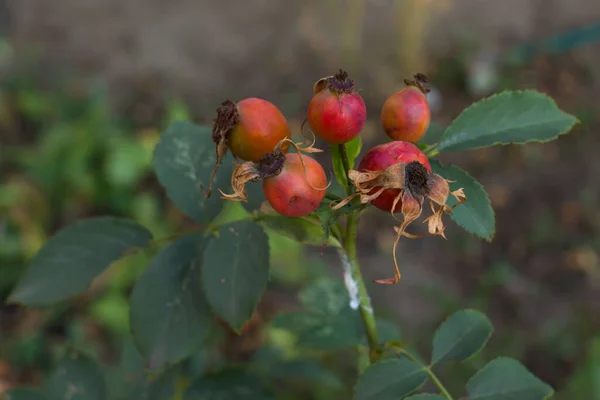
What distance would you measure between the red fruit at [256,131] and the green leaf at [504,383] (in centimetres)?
40

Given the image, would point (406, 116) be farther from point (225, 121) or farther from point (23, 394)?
point (23, 394)

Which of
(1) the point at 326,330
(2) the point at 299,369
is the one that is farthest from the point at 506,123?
(2) the point at 299,369

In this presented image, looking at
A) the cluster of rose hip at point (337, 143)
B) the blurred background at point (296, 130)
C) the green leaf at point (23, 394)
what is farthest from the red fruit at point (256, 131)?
the blurred background at point (296, 130)

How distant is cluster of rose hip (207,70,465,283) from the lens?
0.69 meters

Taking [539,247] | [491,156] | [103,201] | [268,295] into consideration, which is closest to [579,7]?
[491,156]

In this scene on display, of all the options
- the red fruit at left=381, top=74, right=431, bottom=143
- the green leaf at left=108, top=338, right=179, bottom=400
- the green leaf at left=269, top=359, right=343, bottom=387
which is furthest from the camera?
the green leaf at left=269, top=359, right=343, bottom=387

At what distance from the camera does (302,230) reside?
0.81 meters

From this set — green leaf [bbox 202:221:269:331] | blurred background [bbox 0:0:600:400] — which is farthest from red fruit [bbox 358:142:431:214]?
blurred background [bbox 0:0:600:400]

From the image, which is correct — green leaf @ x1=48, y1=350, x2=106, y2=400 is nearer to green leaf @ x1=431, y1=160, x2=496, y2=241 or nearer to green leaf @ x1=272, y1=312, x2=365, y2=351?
Answer: green leaf @ x1=272, y1=312, x2=365, y2=351

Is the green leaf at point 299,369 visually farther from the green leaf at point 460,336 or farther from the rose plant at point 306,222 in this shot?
the green leaf at point 460,336

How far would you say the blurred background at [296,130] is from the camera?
8.24ft

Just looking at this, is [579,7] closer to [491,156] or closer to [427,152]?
[491,156]

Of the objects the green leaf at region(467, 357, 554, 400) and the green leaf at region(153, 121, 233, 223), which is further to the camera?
the green leaf at region(153, 121, 233, 223)

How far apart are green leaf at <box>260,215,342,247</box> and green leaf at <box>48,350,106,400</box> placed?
55 centimetres
